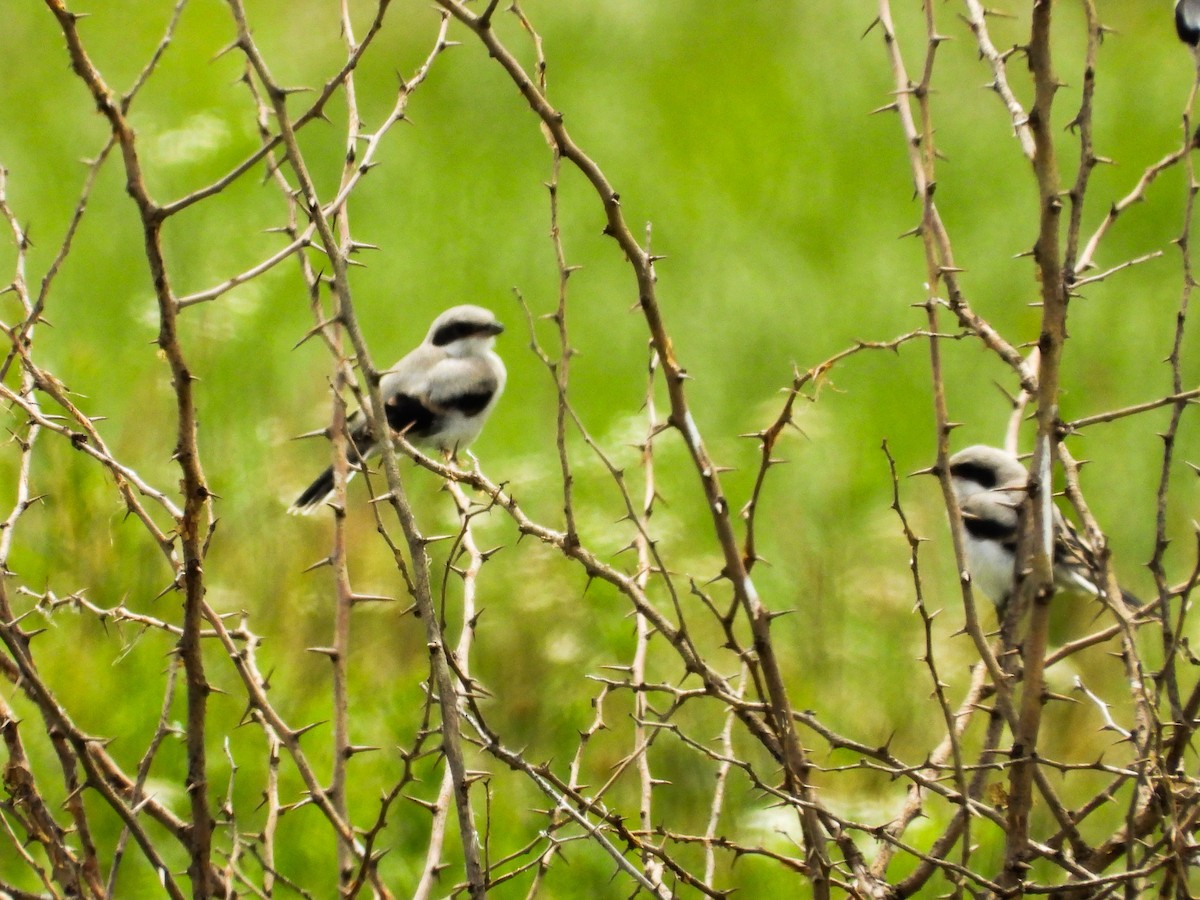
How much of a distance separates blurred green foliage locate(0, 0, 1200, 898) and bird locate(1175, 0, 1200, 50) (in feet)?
4.12

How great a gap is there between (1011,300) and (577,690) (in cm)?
430

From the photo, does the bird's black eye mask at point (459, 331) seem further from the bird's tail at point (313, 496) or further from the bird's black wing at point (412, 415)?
the bird's tail at point (313, 496)

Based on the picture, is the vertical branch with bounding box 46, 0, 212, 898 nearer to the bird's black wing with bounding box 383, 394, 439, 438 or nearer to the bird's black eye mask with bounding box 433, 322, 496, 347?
the bird's black wing with bounding box 383, 394, 439, 438

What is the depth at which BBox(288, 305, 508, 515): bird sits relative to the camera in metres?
6.27

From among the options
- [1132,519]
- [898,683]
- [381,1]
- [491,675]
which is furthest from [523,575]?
[381,1]

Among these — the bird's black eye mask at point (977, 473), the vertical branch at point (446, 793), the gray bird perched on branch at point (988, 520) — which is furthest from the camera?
the bird's black eye mask at point (977, 473)

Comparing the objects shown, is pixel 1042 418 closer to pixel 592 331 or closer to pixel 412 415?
pixel 412 415

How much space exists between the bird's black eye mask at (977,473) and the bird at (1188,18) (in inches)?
75.4

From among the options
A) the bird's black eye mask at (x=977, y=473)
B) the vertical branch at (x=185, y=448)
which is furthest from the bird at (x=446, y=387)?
the vertical branch at (x=185, y=448)

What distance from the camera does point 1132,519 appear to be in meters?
6.43

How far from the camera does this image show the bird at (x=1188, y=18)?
20.3 ft

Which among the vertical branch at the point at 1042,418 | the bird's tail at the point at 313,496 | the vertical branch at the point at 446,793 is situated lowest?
the vertical branch at the point at 446,793

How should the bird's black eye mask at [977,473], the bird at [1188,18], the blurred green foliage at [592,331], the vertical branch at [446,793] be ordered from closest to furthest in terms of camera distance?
1. the vertical branch at [446,793]
2. the blurred green foliage at [592,331]
3. the bird's black eye mask at [977,473]
4. the bird at [1188,18]

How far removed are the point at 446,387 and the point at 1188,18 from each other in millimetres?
3575
